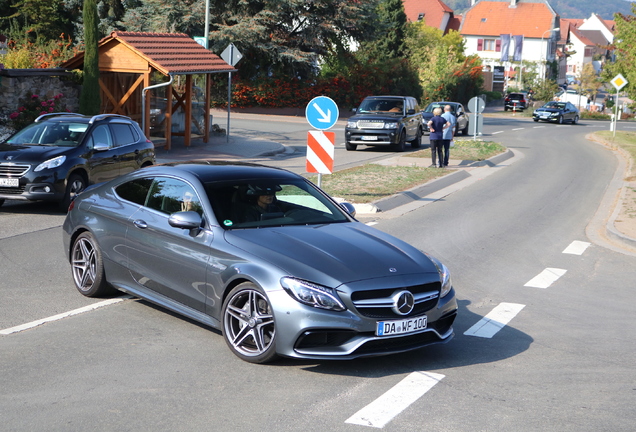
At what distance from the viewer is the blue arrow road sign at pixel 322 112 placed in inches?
560

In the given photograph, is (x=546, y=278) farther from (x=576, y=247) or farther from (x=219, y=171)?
(x=219, y=171)

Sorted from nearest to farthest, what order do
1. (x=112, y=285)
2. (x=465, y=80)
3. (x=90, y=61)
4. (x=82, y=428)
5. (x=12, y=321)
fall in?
(x=82, y=428) < (x=12, y=321) < (x=112, y=285) < (x=90, y=61) < (x=465, y=80)

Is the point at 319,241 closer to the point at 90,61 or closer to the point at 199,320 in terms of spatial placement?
the point at 199,320

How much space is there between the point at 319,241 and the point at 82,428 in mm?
2417

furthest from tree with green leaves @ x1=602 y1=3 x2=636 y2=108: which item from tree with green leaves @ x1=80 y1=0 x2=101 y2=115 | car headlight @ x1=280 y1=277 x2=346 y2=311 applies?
car headlight @ x1=280 y1=277 x2=346 y2=311

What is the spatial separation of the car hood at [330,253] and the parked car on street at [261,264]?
0.01m

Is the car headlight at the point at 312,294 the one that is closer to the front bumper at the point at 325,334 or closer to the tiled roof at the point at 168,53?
the front bumper at the point at 325,334

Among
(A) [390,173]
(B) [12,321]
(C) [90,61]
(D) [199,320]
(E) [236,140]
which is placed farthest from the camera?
(E) [236,140]

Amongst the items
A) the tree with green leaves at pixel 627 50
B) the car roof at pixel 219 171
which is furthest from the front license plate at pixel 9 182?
the tree with green leaves at pixel 627 50

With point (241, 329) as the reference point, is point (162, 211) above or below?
above

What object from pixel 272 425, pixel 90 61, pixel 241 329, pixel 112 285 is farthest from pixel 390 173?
pixel 272 425

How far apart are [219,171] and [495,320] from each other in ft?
9.92

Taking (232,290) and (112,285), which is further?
(112,285)

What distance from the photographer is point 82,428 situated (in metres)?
4.81
